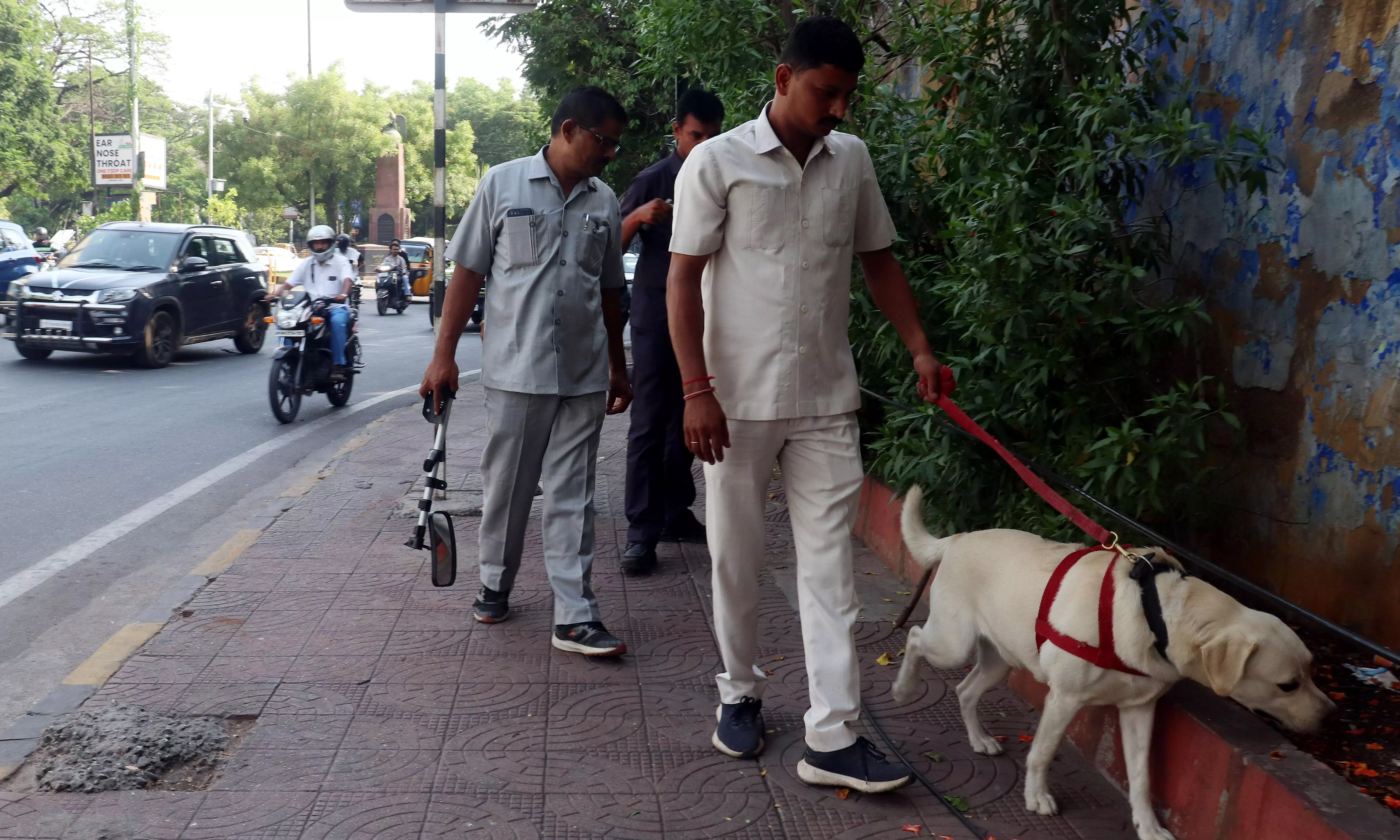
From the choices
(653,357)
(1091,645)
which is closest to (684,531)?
(653,357)

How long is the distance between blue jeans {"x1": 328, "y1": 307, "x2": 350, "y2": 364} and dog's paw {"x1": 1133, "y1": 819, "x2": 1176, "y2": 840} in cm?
972

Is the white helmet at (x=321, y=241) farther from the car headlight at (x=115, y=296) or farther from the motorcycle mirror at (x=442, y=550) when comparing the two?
the motorcycle mirror at (x=442, y=550)

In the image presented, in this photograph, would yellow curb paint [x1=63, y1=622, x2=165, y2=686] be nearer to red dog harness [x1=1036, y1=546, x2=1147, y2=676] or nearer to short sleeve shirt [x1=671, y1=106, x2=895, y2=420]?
short sleeve shirt [x1=671, y1=106, x2=895, y2=420]

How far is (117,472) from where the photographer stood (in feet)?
26.7

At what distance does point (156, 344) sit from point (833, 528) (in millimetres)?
13019

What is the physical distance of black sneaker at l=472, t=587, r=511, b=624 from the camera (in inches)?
187

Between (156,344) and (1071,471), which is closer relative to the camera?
(1071,471)

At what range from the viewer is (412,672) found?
4.18 metres

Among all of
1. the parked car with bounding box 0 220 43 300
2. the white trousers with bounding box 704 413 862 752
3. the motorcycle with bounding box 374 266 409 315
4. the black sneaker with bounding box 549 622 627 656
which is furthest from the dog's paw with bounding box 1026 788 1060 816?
the motorcycle with bounding box 374 266 409 315

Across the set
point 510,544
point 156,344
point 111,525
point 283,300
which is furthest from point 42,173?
point 510,544

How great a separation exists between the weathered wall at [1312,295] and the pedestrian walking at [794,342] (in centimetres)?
150

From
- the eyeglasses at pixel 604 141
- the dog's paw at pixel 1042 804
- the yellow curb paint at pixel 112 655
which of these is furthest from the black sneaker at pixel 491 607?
the dog's paw at pixel 1042 804

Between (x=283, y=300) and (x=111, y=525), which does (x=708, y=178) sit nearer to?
(x=111, y=525)

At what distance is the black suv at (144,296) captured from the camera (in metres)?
13.7
